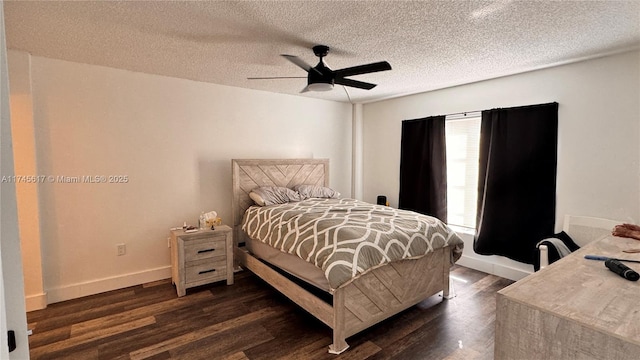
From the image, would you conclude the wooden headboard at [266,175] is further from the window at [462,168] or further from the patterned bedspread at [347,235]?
the window at [462,168]

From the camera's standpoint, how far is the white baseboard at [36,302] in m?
2.81

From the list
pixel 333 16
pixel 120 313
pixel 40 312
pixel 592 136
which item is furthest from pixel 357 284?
pixel 40 312

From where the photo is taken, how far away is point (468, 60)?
2965 mm

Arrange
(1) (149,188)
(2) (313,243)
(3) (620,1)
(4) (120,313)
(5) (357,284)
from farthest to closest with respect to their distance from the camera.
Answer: (1) (149,188) → (4) (120,313) → (2) (313,243) → (5) (357,284) → (3) (620,1)

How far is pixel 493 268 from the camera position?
3.66 m

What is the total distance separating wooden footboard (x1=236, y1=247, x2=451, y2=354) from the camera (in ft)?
7.33

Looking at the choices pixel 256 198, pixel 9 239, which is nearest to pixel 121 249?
pixel 256 198

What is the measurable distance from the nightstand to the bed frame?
287 millimetres

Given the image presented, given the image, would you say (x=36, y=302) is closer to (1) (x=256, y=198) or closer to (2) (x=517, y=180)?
(1) (x=256, y=198)

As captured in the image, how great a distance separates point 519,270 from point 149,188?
432 centimetres

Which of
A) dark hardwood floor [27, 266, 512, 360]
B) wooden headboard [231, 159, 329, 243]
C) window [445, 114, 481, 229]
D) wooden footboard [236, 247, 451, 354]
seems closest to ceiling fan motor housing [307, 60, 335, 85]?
wooden footboard [236, 247, 451, 354]

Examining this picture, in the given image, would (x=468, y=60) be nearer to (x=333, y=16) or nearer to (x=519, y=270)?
(x=333, y=16)

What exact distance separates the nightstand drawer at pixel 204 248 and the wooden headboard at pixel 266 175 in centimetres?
48

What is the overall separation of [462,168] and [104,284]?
177 inches
